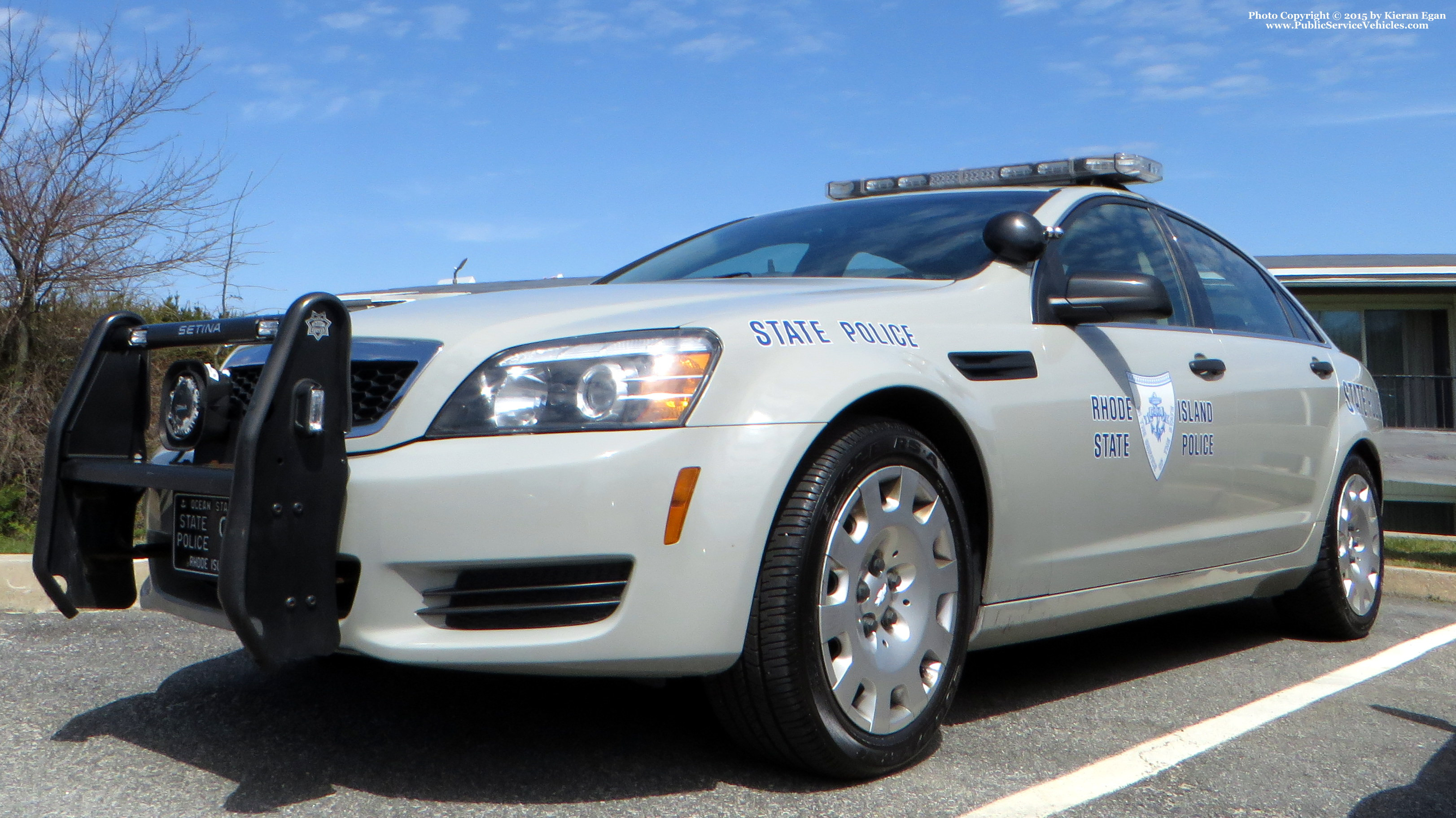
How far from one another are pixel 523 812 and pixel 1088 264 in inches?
95.8

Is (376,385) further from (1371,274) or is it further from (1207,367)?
(1371,274)

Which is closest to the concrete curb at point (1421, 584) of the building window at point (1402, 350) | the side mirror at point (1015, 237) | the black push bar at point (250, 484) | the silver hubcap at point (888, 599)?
the side mirror at point (1015, 237)

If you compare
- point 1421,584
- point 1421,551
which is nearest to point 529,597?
point 1421,584

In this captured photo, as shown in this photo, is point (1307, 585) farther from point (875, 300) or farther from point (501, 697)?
point (501, 697)

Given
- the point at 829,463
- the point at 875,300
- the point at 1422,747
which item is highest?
the point at 875,300

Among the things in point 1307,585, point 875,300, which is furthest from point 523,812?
point 1307,585

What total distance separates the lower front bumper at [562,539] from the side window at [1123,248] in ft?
5.73

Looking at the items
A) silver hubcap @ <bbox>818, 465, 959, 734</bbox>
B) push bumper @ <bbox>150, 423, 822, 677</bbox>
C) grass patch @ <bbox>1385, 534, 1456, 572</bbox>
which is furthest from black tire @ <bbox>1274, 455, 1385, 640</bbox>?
push bumper @ <bbox>150, 423, 822, 677</bbox>

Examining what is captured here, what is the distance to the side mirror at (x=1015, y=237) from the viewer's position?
3.54 m

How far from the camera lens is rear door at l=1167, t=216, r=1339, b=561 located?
13.9ft

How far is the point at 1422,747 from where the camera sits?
134 inches

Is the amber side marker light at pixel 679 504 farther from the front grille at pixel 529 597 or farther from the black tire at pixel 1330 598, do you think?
the black tire at pixel 1330 598

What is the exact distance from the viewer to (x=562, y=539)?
2.49m

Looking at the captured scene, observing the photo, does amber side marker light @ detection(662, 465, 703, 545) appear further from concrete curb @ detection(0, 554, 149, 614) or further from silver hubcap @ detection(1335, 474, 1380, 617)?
concrete curb @ detection(0, 554, 149, 614)
